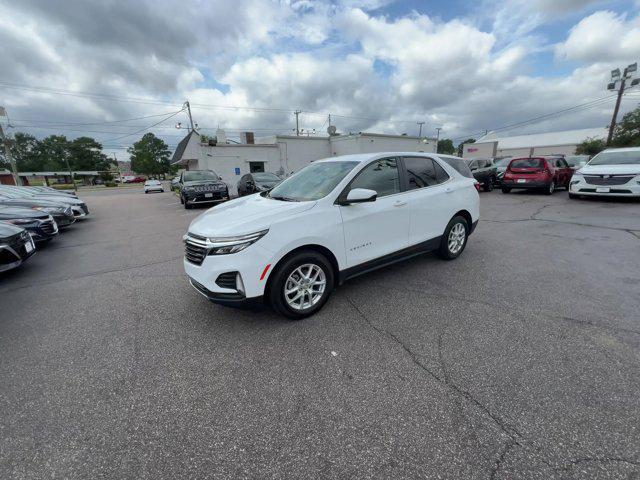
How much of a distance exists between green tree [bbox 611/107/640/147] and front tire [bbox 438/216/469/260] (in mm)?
35914

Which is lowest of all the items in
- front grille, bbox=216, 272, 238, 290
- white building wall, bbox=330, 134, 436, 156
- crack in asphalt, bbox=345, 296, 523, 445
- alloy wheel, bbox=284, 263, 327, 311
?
crack in asphalt, bbox=345, 296, 523, 445

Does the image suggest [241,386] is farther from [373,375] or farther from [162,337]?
[162,337]

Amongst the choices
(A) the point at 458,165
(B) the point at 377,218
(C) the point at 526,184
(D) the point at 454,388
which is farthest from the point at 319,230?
(C) the point at 526,184

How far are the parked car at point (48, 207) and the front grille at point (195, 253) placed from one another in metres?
7.31

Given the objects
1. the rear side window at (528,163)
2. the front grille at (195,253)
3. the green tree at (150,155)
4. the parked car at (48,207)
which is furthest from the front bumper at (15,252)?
the green tree at (150,155)

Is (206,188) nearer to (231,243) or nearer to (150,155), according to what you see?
(231,243)

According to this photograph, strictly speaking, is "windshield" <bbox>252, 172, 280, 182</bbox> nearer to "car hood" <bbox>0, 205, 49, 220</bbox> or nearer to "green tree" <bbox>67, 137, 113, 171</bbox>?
"car hood" <bbox>0, 205, 49, 220</bbox>

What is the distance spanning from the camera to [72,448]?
1.77 metres

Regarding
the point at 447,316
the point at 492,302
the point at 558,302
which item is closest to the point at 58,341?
the point at 447,316

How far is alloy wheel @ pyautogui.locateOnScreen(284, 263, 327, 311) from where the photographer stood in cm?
296

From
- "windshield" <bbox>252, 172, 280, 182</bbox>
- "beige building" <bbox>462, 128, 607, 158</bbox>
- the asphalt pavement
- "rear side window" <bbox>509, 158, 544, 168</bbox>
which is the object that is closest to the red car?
"rear side window" <bbox>509, 158, 544, 168</bbox>

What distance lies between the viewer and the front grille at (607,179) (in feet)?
28.4

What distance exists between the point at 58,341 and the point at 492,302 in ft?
15.4

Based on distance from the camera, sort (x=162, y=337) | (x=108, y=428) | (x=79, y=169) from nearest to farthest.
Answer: (x=108, y=428) → (x=162, y=337) → (x=79, y=169)
